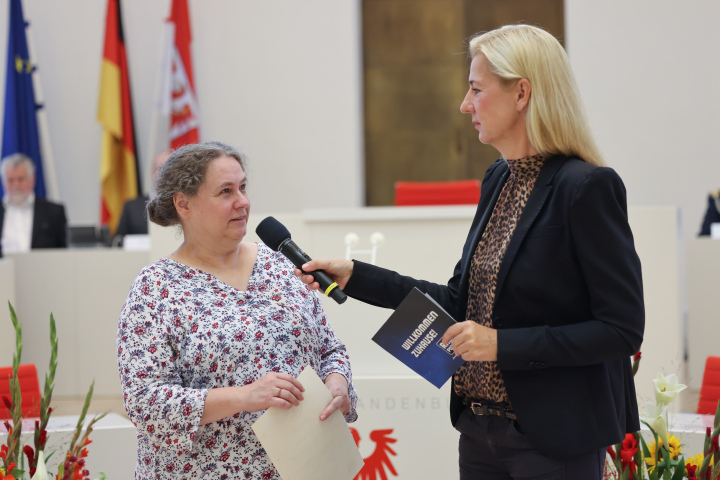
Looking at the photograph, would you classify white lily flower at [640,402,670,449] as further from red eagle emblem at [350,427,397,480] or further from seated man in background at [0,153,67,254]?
seated man in background at [0,153,67,254]

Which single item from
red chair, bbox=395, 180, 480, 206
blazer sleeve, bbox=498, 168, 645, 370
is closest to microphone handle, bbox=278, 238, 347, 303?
blazer sleeve, bbox=498, 168, 645, 370

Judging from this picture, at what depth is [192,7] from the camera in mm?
7926

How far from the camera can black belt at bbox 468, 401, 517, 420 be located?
5.20 feet

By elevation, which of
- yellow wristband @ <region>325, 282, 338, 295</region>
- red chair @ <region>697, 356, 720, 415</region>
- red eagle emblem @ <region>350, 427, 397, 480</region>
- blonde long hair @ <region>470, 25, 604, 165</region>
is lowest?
red eagle emblem @ <region>350, 427, 397, 480</region>

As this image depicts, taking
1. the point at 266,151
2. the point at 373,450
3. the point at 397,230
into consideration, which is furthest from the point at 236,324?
the point at 266,151

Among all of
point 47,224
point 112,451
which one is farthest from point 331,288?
point 47,224

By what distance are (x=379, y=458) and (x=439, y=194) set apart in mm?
2404

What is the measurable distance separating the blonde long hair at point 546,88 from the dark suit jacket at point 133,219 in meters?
5.72

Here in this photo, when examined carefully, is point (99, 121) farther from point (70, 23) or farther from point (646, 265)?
point (646, 265)

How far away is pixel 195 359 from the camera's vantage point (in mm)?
1869

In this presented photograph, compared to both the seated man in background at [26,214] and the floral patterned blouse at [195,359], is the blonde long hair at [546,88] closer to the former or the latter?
the floral patterned blouse at [195,359]

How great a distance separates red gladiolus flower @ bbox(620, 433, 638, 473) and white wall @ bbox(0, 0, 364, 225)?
20.2 ft

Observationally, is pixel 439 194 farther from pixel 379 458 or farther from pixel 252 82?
pixel 252 82

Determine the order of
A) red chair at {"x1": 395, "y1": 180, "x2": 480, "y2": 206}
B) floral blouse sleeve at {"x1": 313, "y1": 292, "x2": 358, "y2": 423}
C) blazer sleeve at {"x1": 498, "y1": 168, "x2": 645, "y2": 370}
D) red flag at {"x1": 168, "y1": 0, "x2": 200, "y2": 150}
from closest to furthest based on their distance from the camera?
blazer sleeve at {"x1": 498, "y1": 168, "x2": 645, "y2": 370} → floral blouse sleeve at {"x1": 313, "y1": 292, "x2": 358, "y2": 423} → red chair at {"x1": 395, "y1": 180, "x2": 480, "y2": 206} → red flag at {"x1": 168, "y1": 0, "x2": 200, "y2": 150}
